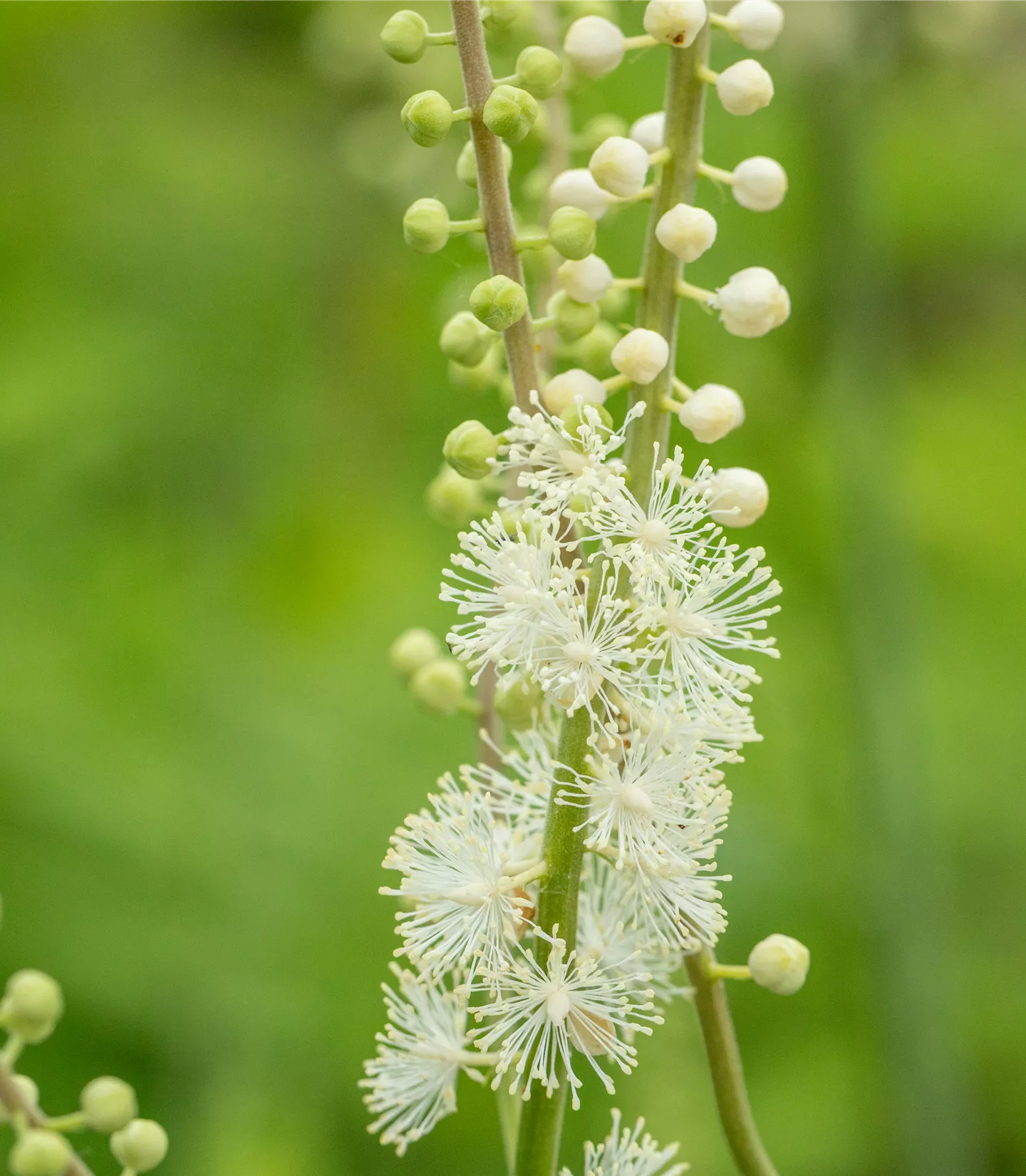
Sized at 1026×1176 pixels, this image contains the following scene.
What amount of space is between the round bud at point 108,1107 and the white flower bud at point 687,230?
0.54 m

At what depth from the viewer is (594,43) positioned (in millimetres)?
791

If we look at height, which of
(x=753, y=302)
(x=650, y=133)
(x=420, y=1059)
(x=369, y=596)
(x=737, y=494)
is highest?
(x=650, y=133)

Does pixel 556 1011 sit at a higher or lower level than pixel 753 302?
lower

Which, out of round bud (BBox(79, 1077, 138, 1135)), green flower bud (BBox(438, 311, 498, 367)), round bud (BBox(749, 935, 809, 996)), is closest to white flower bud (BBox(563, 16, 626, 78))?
green flower bud (BBox(438, 311, 498, 367))

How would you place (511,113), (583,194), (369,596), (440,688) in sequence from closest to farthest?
(511,113)
(583,194)
(440,688)
(369,596)

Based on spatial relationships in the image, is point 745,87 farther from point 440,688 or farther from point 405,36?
point 440,688

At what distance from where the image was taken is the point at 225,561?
241 centimetres


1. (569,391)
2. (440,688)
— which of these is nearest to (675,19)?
(569,391)

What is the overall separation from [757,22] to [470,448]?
11.6 inches

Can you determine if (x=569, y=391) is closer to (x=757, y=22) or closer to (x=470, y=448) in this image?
(x=470, y=448)

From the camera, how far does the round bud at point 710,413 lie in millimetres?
753

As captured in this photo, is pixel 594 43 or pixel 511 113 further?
pixel 594 43

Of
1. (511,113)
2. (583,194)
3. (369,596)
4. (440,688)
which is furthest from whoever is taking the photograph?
(369,596)

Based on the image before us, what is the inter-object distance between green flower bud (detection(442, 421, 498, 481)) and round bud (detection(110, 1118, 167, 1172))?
39 cm
